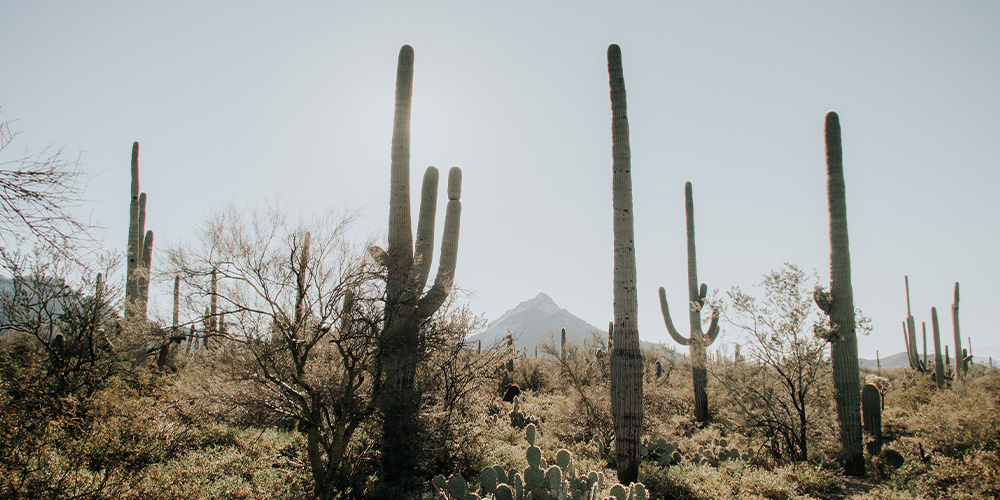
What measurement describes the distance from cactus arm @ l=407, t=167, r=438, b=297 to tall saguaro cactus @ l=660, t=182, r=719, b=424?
24.2ft

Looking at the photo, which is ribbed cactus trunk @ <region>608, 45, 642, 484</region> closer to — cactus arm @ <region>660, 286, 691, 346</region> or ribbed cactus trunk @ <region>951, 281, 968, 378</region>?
cactus arm @ <region>660, 286, 691, 346</region>

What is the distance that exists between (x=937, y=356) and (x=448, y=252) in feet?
77.7

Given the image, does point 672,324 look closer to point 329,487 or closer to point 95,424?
point 329,487

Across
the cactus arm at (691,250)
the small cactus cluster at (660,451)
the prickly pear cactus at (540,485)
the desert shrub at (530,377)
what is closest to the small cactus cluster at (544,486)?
the prickly pear cactus at (540,485)

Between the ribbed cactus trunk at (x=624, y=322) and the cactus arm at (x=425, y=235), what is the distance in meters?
3.30

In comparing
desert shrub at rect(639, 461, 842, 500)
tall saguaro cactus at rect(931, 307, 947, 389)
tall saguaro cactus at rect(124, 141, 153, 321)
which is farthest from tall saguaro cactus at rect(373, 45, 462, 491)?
tall saguaro cactus at rect(931, 307, 947, 389)

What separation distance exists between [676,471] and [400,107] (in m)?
8.21

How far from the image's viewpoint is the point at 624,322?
7887 millimetres

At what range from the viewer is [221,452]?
8.92 meters

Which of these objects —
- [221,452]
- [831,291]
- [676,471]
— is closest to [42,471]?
[221,452]

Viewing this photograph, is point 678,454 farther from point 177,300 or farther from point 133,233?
point 133,233

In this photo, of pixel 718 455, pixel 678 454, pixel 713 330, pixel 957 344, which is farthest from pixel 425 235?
pixel 957 344

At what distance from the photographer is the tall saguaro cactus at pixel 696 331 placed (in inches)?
534

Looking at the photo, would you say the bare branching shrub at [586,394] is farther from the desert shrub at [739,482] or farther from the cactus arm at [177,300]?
the cactus arm at [177,300]
